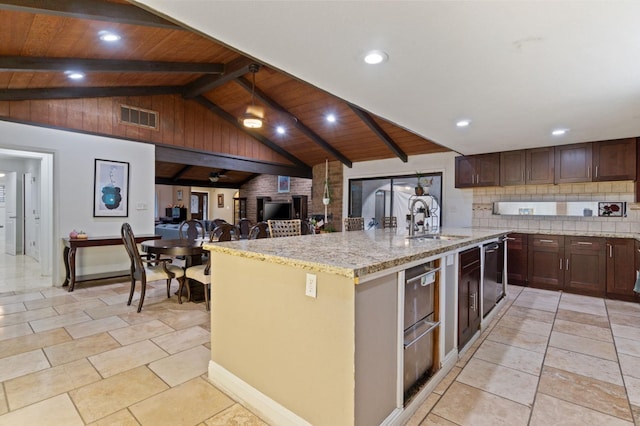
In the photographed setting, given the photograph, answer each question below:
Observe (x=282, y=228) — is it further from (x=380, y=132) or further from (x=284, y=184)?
(x=284, y=184)

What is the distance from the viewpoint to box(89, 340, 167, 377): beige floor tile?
2.33m

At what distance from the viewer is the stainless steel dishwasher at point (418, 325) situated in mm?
1866

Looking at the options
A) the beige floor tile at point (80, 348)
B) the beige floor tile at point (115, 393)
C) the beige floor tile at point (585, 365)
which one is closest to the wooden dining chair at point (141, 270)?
the beige floor tile at point (80, 348)

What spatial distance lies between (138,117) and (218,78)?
62.7 inches

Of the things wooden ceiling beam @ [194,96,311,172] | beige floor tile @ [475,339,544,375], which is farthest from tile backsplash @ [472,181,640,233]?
wooden ceiling beam @ [194,96,311,172]

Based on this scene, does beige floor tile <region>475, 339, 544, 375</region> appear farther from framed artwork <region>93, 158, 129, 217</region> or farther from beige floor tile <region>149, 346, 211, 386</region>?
framed artwork <region>93, 158, 129, 217</region>

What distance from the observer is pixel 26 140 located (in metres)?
4.30

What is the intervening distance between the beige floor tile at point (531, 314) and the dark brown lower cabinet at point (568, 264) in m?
1.27

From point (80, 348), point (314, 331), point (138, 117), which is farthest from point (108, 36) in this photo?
point (314, 331)

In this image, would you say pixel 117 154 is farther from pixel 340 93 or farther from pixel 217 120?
pixel 340 93

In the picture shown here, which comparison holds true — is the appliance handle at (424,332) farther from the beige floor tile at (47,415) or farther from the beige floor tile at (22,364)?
the beige floor tile at (22,364)

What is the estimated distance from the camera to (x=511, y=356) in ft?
8.63

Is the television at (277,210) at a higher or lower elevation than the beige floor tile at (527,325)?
higher

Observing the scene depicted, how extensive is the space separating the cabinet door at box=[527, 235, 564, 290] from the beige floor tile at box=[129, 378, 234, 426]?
490cm
